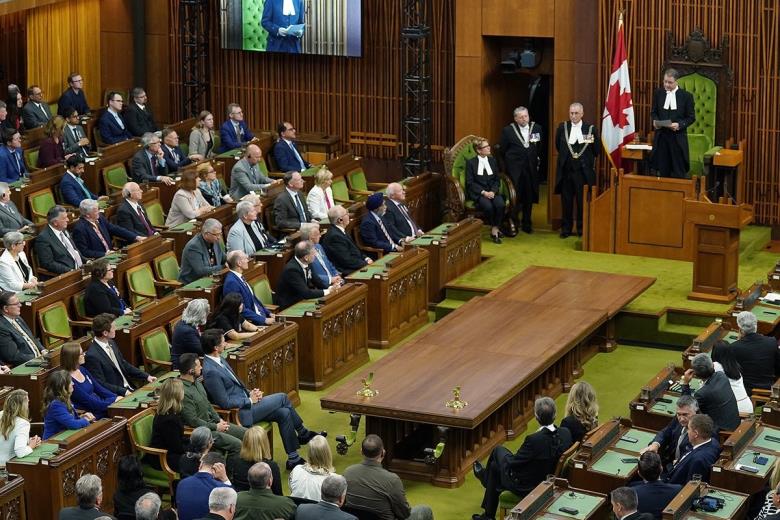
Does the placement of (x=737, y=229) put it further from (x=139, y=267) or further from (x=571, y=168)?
(x=139, y=267)

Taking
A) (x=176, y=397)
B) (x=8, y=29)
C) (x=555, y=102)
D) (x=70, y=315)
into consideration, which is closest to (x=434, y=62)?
(x=555, y=102)

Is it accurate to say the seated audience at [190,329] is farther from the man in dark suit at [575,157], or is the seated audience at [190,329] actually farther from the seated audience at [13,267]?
the man in dark suit at [575,157]

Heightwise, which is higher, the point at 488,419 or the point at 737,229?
the point at 737,229

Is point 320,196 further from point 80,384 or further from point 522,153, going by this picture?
point 80,384

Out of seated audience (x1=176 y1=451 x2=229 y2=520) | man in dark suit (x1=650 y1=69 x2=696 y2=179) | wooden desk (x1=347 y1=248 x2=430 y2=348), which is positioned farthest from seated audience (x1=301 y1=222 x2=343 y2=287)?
seated audience (x1=176 y1=451 x2=229 y2=520)

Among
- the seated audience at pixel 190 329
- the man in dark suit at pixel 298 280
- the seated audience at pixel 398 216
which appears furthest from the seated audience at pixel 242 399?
the seated audience at pixel 398 216

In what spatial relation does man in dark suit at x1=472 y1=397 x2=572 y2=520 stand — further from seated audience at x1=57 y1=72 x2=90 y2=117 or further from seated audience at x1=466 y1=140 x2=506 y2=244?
seated audience at x1=57 y1=72 x2=90 y2=117

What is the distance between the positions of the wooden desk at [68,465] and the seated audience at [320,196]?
5354 mm

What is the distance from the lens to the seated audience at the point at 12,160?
51.5 ft

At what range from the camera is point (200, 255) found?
13578 mm

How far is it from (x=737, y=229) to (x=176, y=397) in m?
5.95

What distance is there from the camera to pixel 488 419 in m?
11.8

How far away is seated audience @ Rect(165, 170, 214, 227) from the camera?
49.2 feet

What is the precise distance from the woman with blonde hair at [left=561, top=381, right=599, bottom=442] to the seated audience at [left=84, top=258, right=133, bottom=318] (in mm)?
3817
